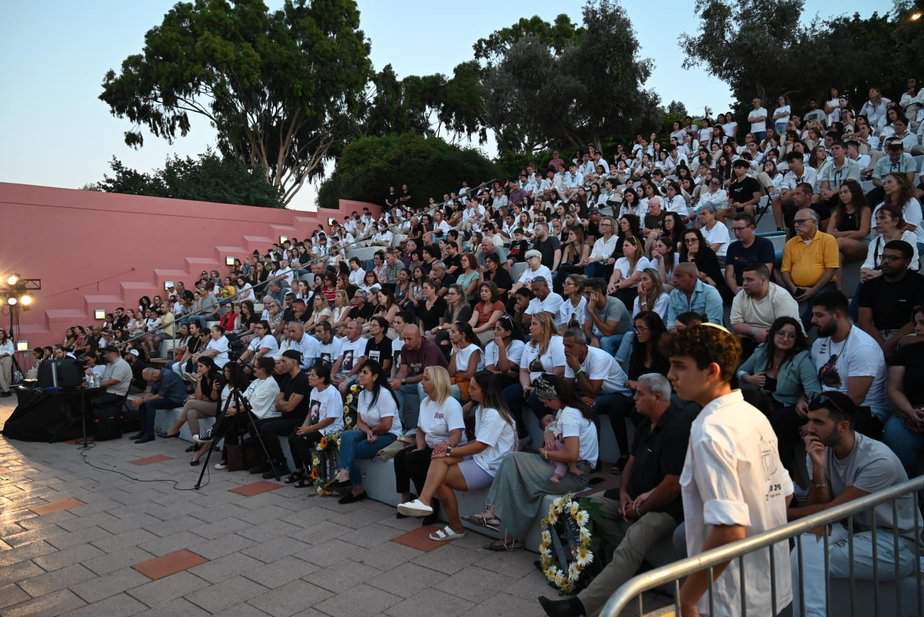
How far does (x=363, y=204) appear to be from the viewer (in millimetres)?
24531

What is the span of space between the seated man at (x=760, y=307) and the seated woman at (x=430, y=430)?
2.47 meters

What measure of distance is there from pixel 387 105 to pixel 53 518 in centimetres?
2975

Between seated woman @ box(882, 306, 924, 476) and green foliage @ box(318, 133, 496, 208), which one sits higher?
green foliage @ box(318, 133, 496, 208)

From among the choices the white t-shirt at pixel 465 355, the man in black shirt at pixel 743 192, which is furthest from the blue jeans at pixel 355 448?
the man in black shirt at pixel 743 192

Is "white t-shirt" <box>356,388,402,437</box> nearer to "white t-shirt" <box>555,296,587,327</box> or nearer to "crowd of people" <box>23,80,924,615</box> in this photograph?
"crowd of people" <box>23,80,924,615</box>

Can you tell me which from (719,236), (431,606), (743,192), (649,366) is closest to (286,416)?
(431,606)

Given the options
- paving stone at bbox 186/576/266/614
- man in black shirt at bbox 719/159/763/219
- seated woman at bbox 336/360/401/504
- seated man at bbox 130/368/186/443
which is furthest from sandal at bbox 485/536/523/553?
seated man at bbox 130/368/186/443

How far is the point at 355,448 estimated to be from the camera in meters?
6.28

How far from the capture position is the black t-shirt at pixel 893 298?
4.45 meters

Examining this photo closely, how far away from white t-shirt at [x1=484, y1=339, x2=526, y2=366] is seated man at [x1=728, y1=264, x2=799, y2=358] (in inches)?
82.3

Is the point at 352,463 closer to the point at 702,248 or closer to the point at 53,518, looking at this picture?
the point at 53,518

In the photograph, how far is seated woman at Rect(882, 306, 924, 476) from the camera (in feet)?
11.9

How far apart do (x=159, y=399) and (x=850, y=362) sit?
378 inches

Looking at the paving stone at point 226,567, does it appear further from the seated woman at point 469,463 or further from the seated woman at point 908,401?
the seated woman at point 908,401
